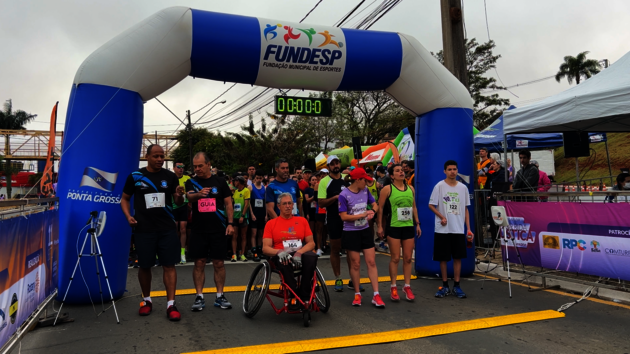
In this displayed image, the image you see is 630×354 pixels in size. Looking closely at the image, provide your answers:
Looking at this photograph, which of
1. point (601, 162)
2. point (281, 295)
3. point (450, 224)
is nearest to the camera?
point (281, 295)

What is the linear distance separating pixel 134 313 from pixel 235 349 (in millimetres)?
1994

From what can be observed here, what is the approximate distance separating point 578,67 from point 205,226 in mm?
50671

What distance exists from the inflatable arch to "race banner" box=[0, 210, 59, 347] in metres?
0.84

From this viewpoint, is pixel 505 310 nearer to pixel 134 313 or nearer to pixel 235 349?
pixel 235 349

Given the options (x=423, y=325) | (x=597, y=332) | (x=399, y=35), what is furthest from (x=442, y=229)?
(x=399, y=35)

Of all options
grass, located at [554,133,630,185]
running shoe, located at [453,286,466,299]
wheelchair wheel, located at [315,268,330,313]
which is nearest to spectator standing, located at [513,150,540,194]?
running shoe, located at [453,286,466,299]

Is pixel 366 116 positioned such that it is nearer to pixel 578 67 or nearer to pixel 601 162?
pixel 601 162

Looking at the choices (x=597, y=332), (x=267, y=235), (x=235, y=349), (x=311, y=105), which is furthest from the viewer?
(x=311, y=105)

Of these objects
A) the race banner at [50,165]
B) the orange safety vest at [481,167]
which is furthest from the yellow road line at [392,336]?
the orange safety vest at [481,167]

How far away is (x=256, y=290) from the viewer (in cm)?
542

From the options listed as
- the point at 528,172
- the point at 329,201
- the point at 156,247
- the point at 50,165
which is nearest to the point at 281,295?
the point at 156,247

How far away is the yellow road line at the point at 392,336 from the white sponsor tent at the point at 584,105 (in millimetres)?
3071

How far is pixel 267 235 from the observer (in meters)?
5.45

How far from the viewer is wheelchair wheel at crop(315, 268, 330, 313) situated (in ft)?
17.3
